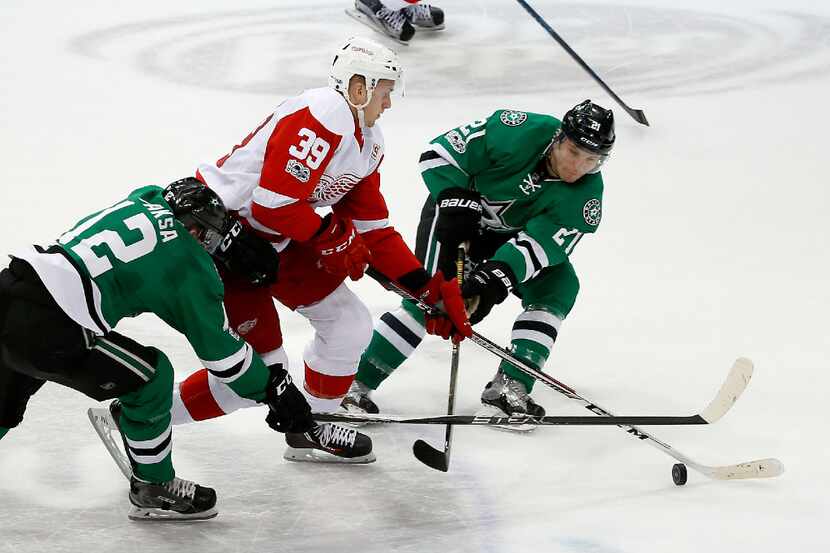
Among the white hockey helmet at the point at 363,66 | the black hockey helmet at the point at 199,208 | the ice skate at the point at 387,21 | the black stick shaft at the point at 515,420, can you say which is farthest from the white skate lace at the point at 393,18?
the black hockey helmet at the point at 199,208

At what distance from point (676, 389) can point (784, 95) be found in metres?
2.90

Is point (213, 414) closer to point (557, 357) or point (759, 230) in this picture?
point (557, 357)

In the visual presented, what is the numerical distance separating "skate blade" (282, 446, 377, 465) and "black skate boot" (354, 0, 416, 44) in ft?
13.5

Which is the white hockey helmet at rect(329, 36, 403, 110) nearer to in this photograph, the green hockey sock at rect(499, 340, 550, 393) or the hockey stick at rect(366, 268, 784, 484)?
the hockey stick at rect(366, 268, 784, 484)

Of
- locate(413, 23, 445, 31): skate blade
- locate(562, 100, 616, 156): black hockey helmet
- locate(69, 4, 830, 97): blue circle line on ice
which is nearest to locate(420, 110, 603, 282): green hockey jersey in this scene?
locate(562, 100, 616, 156): black hockey helmet

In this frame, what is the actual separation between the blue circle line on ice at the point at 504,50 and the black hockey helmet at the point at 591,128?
2922mm

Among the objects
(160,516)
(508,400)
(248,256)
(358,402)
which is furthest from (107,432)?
(508,400)

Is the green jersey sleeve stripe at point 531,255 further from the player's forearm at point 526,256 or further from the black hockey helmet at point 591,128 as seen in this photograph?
the black hockey helmet at point 591,128

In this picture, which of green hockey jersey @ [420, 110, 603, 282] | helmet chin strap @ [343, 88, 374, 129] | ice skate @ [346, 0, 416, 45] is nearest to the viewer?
helmet chin strap @ [343, 88, 374, 129]

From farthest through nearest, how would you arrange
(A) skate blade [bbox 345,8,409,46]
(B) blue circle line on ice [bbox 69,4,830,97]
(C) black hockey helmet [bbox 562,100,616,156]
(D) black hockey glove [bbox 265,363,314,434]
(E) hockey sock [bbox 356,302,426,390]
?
(A) skate blade [bbox 345,8,409,46], (B) blue circle line on ice [bbox 69,4,830,97], (E) hockey sock [bbox 356,302,426,390], (C) black hockey helmet [bbox 562,100,616,156], (D) black hockey glove [bbox 265,363,314,434]

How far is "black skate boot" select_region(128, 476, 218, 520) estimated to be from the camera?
279cm

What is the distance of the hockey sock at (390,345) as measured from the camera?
3.53m

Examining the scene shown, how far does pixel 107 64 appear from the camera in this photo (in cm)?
652

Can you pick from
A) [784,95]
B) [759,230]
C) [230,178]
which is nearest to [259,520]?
[230,178]
